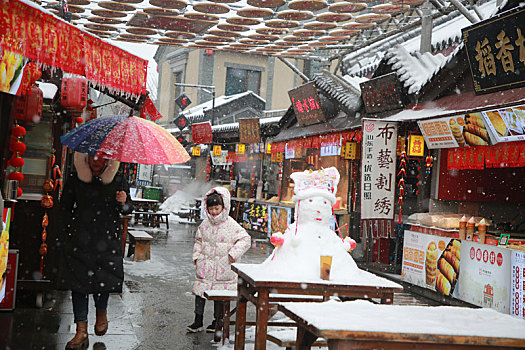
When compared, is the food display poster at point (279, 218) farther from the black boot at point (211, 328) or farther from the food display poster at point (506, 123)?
the black boot at point (211, 328)

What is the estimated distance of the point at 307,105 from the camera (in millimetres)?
16609

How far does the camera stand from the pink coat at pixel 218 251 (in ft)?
23.2

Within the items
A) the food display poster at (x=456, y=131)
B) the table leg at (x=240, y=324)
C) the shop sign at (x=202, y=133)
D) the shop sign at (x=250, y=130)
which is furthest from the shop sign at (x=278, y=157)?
the table leg at (x=240, y=324)

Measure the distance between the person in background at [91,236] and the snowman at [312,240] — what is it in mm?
1762

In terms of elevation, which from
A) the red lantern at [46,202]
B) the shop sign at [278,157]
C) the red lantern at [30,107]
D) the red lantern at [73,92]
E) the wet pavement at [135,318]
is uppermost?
the red lantern at [73,92]

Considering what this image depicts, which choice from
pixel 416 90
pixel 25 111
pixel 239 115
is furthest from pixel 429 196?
pixel 239 115

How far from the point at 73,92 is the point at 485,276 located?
280 inches

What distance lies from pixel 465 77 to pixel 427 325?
7641 millimetres

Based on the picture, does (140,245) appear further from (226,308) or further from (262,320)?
(262,320)

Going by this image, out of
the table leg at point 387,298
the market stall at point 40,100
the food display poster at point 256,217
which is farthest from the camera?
the food display poster at point 256,217

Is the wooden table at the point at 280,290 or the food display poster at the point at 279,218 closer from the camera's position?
the wooden table at the point at 280,290

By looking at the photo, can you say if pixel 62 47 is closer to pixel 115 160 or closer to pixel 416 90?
pixel 115 160

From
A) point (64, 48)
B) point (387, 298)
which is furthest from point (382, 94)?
point (64, 48)

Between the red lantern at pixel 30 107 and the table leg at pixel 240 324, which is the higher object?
the red lantern at pixel 30 107
